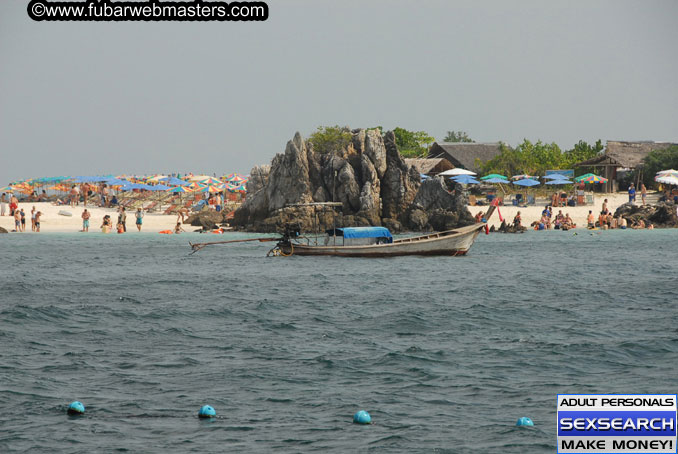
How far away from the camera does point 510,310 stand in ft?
83.7

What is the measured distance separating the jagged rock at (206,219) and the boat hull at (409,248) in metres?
27.8

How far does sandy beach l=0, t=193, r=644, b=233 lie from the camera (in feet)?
237

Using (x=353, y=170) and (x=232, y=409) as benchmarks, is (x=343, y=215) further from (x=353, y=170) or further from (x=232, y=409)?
(x=232, y=409)

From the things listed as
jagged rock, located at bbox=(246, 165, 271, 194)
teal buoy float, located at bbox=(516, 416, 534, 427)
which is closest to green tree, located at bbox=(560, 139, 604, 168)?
jagged rock, located at bbox=(246, 165, 271, 194)

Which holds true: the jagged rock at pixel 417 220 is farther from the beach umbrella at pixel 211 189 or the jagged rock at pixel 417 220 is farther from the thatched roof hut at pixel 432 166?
the beach umbrella at pixel 211 189

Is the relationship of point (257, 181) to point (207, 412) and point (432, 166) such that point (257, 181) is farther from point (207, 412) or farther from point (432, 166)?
point (207, 412)

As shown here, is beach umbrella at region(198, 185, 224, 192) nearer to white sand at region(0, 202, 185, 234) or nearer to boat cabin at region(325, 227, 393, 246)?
white sand at region(0, 202, 185, 234)

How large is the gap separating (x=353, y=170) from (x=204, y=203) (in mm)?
21854

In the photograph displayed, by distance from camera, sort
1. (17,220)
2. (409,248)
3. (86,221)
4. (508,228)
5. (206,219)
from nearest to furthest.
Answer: (409,248), (508,228), (17,220), (86,221), (206,219)

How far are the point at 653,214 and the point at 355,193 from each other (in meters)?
27.4

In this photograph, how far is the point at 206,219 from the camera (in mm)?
72000

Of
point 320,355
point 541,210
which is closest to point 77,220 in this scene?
point 541,210

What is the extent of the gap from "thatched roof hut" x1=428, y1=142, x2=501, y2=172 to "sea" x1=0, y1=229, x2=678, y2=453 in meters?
61.6

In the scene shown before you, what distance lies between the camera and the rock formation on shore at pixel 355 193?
64.8 m
